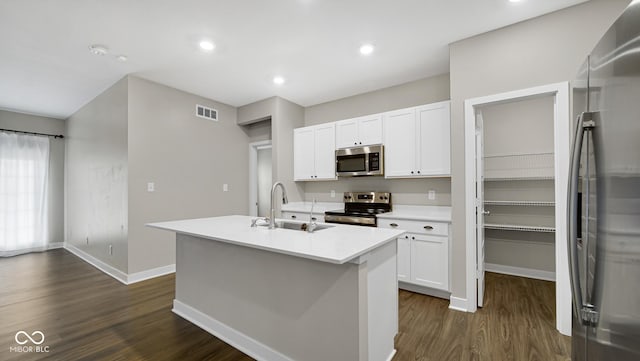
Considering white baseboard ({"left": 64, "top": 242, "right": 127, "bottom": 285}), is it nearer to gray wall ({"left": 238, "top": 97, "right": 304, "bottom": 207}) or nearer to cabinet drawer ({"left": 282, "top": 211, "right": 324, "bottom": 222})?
cabinet drawer ({"left": 282, "top": 211, "right": 324, "bottom": 222})

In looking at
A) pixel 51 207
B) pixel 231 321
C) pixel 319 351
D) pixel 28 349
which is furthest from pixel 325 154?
pixel 51 207

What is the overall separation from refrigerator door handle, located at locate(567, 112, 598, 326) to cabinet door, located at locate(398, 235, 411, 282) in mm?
2016

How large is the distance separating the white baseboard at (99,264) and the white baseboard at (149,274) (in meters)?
0.09

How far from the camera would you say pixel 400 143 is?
358cm

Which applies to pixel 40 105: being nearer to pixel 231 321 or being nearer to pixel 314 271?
pixel 231 321

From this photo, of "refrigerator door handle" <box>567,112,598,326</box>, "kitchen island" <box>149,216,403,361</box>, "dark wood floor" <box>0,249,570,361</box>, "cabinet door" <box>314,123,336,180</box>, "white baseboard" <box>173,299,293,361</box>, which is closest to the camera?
"refrigerator door handle" <box>567,112,598,326</box>

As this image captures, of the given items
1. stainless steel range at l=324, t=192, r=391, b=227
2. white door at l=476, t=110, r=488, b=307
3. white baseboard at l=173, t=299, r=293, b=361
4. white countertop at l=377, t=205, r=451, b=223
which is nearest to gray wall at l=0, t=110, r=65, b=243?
white baseboard at l=173, t=299, r=293, b=361

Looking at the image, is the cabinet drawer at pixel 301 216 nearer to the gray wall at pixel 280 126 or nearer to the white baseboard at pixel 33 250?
the gray wall at pixel 280 126

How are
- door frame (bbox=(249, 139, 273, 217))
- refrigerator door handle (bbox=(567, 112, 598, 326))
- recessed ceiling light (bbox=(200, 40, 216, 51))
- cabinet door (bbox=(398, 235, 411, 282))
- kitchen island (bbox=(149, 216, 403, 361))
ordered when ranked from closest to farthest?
refrigerator door handle (bbox=(567, 112, 598, 326)), kitchen island (bbox=(149, 216, 403, 361)), recessed ceiling light (bbox=(200, 40, 216, 51)), cabinet door (bbox=(398, 235, 411, 282)), door frame (bbox=(249, 139, 273, 217))

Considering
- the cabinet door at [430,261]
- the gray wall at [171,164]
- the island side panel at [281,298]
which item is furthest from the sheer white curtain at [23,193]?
the cabinet door at [430,261]

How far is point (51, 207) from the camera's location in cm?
564

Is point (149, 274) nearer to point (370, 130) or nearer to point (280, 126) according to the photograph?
point (280, 126)

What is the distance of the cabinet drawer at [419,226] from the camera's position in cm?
290

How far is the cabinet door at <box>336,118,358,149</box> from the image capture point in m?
4.03
